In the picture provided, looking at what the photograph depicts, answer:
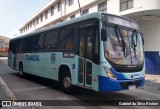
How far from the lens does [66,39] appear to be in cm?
996

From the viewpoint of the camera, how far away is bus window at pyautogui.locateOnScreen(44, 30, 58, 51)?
1099cm

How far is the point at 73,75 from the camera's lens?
29.9 feet

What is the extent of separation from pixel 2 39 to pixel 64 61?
82.4 meters

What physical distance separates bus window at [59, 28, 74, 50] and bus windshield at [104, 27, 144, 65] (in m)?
2.00

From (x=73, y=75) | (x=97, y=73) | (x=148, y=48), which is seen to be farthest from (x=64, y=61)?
(x=148, y=48)

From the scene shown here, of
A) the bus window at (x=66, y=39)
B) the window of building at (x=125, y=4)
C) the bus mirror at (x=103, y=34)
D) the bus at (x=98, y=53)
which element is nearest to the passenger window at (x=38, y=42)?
the bus at (x=98, y=53)

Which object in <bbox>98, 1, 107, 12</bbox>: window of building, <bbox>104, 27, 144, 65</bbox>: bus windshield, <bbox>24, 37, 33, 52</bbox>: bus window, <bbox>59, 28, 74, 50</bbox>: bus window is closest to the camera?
<bbox>104, 27, 144, 65</bbox>: bus windshield

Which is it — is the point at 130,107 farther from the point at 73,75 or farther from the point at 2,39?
the point at 2,39

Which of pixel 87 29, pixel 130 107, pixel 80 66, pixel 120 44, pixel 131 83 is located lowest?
pixel 130 107

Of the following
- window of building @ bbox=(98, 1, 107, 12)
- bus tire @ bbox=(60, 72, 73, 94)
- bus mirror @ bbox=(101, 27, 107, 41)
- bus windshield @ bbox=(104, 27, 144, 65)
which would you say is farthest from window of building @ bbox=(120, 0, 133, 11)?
bus mirror @ bbox=(101, 27, 107, 41)

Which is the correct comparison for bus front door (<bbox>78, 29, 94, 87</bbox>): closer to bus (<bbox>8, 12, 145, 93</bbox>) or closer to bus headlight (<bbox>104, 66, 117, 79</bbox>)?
bus (<bbox>8, 12, 145, 93</bbox>)

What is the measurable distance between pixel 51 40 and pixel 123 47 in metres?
4.34

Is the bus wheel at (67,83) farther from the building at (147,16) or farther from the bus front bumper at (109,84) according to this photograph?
the building at (147,16)

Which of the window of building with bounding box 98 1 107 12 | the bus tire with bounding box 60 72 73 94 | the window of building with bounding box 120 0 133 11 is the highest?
the window of building with bounding box 98 1 107 12
